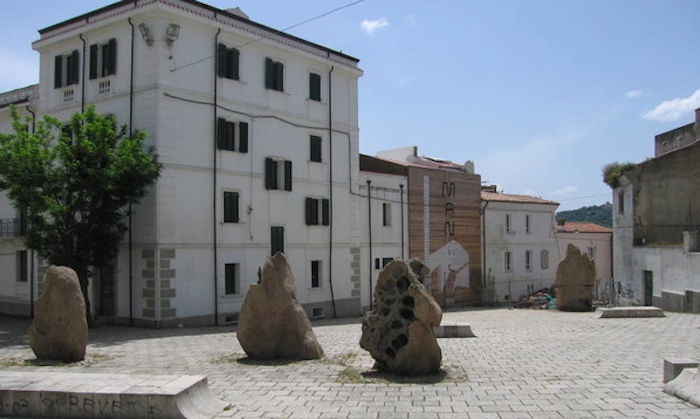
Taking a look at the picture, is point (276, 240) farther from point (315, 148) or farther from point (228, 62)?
point (228, 62)

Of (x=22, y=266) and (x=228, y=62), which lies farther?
(x=22, y=266)

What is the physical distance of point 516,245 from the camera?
140 feet

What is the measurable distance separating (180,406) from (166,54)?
692 inches

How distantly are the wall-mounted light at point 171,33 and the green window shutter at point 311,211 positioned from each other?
30.2ft

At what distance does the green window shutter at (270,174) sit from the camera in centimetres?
2689

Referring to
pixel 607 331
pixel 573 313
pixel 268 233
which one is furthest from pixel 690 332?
pixel 268 233

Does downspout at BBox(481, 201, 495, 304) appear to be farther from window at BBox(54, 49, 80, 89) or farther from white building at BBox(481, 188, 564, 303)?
window at BBox(54, 49, 80, 89)

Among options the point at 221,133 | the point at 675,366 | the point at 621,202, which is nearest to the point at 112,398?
the point at 675,366

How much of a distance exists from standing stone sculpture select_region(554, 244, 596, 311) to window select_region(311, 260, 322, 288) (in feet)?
35.9

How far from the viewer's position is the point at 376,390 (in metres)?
10.5

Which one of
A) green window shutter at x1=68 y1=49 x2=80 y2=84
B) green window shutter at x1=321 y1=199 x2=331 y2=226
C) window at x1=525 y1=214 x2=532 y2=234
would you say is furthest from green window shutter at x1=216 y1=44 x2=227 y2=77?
window at x1=525 y1=214 x2=532 y2=234

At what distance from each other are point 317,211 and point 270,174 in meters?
3.32

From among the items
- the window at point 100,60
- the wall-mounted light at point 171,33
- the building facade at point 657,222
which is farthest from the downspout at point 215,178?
the building facade at point 657,222

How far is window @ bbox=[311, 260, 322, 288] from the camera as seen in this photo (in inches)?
1152
